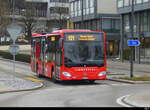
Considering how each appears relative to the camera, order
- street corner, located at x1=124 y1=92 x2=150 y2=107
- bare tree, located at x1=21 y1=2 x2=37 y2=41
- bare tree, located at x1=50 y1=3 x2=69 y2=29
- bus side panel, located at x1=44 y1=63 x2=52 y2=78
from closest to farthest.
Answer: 1. street corner, located at x1=124 y1=92 x2=150 y2=107
2. bus side panel, located at x1=44 y1=63 x2=52 y2=78
3. bare tree, located at x1=50 y1=3 x2=69 y2=29
4. bare tree, located at x1=21 y1=2 x2=37 y2=41

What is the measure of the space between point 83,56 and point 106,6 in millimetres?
49804

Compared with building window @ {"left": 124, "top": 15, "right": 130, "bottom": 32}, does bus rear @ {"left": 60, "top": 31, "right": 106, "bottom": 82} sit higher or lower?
lower

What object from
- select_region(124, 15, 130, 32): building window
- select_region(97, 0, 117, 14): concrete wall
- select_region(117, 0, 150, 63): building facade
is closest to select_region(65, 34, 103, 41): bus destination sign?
select_region(117, 0, 150, 63): building facade

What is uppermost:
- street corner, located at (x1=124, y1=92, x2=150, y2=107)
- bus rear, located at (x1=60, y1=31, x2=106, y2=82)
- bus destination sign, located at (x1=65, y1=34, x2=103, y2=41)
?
bus destination sign, located at (x1=65, y1=34, x2=103, y2=41)

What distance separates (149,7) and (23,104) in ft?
131

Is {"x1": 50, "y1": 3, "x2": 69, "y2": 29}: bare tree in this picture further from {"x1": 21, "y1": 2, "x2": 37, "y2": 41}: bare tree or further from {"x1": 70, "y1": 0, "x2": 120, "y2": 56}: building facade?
{"x1": 21, "y1": 2, "x2": 37, "y2": 41}: bare tree

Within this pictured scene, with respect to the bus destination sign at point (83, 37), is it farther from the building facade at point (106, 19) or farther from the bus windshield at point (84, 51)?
the building facade at point (106, 19)

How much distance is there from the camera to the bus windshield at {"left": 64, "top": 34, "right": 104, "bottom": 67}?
2116 centimetres

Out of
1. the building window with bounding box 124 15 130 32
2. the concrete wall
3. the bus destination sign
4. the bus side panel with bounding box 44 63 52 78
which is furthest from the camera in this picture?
the concrete wall

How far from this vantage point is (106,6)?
7006 cm

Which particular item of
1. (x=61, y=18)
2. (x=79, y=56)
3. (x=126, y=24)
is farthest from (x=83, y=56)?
(x=61, y=18)

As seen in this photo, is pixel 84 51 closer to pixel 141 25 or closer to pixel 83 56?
pixel 83 56

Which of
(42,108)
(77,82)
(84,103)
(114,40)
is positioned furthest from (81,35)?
(114,40)

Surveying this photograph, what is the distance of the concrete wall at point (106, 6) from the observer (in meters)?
68.8
